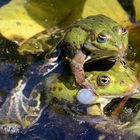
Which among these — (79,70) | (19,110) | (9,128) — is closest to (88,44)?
(79,70)

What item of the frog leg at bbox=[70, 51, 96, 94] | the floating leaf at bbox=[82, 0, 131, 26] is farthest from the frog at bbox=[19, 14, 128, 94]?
the floating leaf at bbox=[82, 0, 131, 26]

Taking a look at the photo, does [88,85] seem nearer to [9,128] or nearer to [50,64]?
[50,64]

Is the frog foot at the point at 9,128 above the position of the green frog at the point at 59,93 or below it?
below

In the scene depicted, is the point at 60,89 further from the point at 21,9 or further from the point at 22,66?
the point at 21,9

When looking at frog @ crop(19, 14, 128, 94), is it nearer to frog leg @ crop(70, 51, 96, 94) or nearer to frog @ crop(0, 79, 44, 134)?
frog leg @ crop(70, 51, 96, 94)

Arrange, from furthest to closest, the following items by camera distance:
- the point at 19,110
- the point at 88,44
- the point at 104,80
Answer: the point at 88,44 → the point at 19,110 → the point at 104,80

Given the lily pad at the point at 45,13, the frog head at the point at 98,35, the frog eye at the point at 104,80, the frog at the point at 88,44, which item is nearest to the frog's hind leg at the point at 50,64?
the frog at the point at 88,44

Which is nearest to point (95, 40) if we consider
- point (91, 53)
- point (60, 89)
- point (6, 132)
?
point (91, 53)

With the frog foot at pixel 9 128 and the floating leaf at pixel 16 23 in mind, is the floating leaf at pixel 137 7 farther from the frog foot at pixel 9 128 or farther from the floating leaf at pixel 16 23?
the frog foot at pixel 9 128
